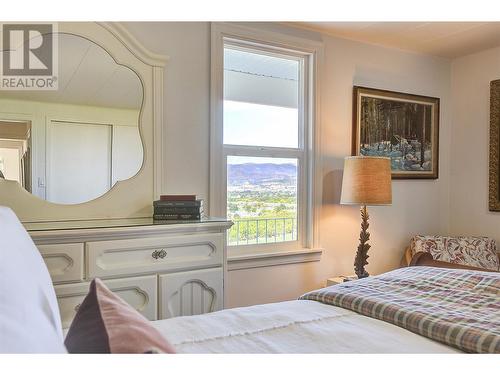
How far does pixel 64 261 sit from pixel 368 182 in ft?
6.53

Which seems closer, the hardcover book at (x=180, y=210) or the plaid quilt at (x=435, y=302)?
the plaid quilt at (x=435, y=302)

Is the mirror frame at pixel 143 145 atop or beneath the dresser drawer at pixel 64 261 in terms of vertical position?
atop

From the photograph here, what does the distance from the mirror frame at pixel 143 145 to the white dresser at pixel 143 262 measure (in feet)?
0.78

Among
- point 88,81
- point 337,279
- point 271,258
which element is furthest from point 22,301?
point 337,279

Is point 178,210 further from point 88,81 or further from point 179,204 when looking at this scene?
point 88,81

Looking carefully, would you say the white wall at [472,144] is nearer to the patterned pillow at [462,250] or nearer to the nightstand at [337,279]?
the patterned pillow at [462,250]

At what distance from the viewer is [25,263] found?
0.90m

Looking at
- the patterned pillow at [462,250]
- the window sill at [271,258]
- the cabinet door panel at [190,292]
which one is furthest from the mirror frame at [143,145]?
the patterned pillow at [462,250]

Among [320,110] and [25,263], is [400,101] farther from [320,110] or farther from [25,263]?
[25,263]

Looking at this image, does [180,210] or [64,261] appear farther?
[180,210]

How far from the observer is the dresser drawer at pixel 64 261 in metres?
1.69

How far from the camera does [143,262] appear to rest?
1886 millimetres
